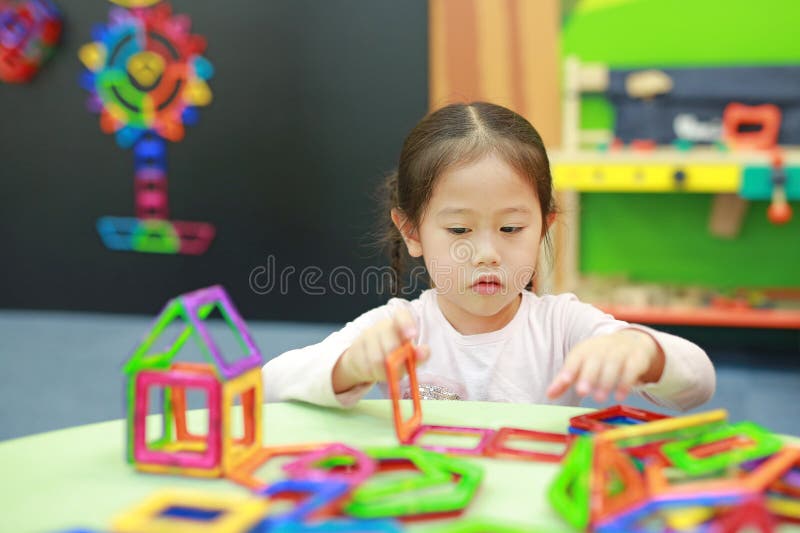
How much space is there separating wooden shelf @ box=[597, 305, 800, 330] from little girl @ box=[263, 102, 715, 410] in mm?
1602

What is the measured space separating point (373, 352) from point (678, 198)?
2514 mm

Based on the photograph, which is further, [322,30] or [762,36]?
[322,30]

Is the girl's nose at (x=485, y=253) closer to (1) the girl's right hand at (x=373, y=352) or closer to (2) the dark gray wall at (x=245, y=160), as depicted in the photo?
(1) the girl's right hand at (x=373, y=352)

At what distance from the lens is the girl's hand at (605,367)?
67cm

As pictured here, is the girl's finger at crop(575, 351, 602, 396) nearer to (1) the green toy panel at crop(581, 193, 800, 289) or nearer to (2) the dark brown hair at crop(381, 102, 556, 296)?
(2) the dark brown hair at crop(381, 102, 556, 296)

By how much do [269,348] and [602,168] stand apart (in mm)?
1282

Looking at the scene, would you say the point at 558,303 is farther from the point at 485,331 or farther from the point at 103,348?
the point at 103,348

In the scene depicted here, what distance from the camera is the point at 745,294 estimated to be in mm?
2902

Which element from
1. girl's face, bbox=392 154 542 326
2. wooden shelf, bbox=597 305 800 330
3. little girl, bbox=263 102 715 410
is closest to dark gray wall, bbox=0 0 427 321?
wooden shelf, bbox=597 305 800 330

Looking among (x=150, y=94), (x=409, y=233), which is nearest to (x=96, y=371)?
(x=150, y=94)

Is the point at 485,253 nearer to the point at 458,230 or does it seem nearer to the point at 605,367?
the point at 458,230

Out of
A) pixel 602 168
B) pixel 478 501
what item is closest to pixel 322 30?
pixel 602 168

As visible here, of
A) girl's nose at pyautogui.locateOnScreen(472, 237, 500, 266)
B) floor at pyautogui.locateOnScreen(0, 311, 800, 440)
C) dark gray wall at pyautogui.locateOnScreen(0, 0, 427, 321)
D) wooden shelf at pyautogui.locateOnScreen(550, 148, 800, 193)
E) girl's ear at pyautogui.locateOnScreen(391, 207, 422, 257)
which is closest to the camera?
girl's nose at pyautogui.locateOnScreen(472, 237, 500, 266)

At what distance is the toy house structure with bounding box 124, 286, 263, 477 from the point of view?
62 cm
